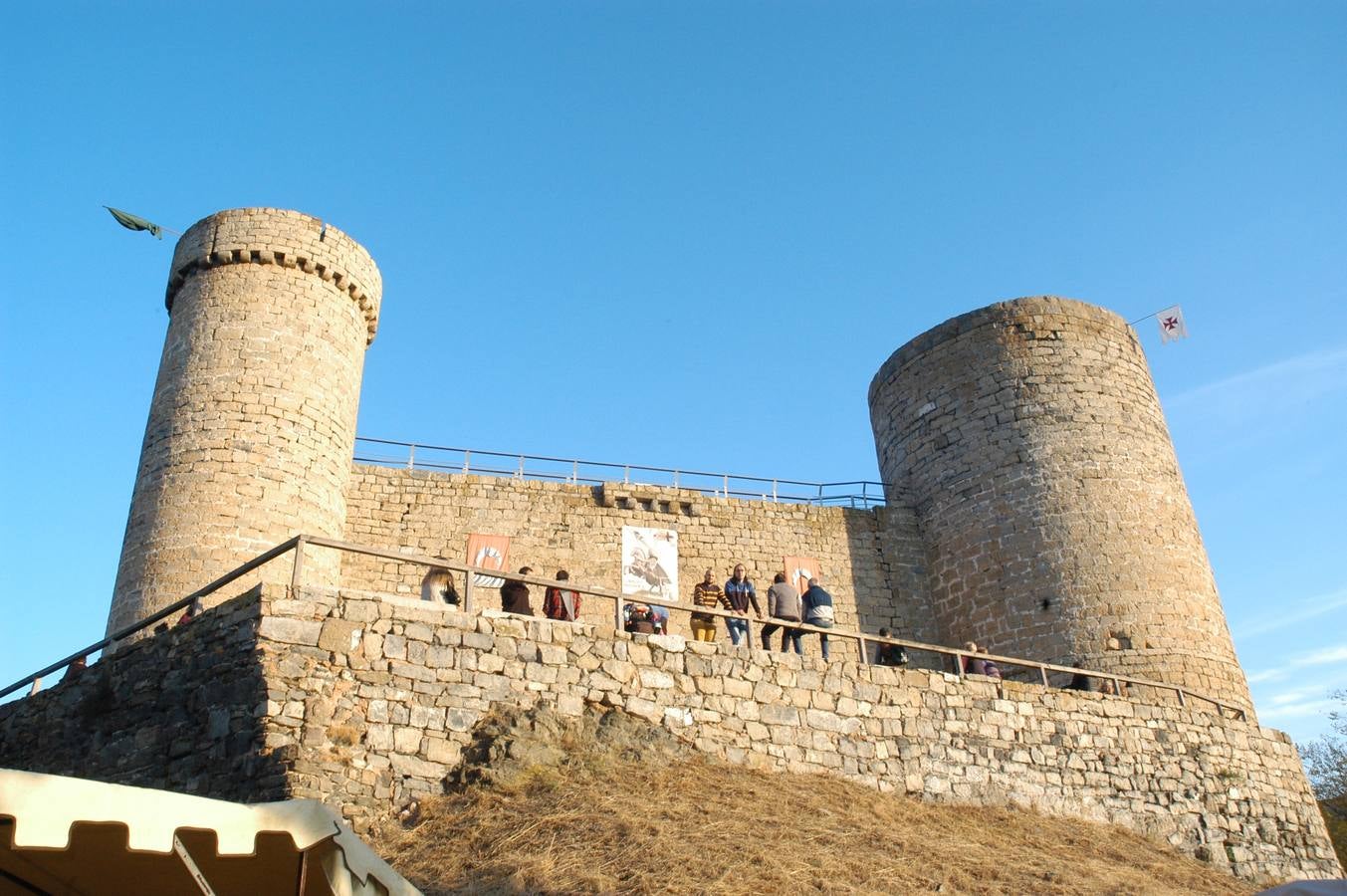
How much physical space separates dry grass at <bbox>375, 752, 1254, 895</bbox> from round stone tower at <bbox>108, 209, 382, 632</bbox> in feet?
20.5

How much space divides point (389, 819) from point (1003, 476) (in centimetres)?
1294

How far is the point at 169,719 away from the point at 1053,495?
13756 mm

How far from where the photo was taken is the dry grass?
8.08m

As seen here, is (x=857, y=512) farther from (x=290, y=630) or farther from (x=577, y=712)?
(x=290, y=630)

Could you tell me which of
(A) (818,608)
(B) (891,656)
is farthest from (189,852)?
(B) (891,656)

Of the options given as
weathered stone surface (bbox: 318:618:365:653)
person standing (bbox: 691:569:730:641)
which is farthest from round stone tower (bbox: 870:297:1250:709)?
weathered stone surface (bbox: 318:618:365:653)

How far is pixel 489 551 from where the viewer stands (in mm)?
17859

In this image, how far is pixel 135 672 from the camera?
10.3 metres

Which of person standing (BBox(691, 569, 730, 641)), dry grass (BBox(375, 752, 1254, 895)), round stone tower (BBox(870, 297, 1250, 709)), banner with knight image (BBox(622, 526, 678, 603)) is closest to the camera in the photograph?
dry grass (BBox(375, 752, 1254, 895))

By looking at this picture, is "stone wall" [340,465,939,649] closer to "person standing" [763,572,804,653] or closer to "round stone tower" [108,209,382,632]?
"round stone tower" [108,209,382,632]

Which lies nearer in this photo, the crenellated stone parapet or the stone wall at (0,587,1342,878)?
the stone wall at (0,587,1342,878)

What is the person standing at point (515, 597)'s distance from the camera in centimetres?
1166

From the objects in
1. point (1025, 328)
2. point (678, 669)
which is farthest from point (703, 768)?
point (1025, 328)

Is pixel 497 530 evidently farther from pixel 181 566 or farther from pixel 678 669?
pixel 678 669
